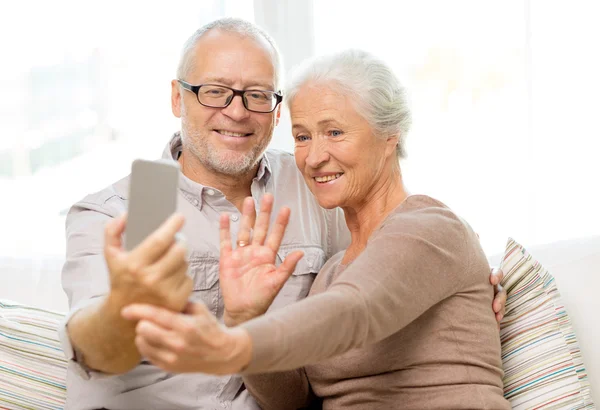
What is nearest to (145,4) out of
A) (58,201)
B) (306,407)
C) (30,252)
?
(58,201)

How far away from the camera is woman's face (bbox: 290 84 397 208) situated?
200 centimetres

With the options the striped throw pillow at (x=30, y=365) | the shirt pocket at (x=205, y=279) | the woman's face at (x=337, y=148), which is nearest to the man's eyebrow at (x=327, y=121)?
the woman's face at (x=337, y=148)

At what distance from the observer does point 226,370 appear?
3.98 ft

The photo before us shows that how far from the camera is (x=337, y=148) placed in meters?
2.03

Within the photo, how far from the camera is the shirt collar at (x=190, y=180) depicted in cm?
225

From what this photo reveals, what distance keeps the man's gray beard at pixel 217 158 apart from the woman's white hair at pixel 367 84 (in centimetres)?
31

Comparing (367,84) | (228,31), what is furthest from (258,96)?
(367,84)

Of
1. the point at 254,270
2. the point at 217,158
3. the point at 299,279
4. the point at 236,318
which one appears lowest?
the point at 299,279

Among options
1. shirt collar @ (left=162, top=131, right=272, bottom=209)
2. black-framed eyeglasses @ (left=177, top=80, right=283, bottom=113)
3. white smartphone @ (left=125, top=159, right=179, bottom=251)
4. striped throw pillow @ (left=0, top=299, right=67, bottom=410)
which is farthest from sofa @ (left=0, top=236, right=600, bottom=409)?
white smartphone @ (left=125, top=159, right=179, bottom=251)

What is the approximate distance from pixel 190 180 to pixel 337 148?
1.57 feet

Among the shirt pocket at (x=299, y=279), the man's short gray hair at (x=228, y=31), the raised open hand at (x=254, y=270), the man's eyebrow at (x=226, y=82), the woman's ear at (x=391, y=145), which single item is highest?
the man's short gray hair at (x=228, y=31)

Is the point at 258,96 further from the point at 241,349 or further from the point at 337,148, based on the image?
the point at 241,349

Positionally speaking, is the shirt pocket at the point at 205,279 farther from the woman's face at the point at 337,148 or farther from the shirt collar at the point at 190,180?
the woman's face at the point at 337,148

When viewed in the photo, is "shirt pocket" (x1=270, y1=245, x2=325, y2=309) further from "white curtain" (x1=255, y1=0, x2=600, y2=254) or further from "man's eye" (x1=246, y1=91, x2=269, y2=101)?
"white curtain" (x1=255, y1=0, x2=600, y2=254)
